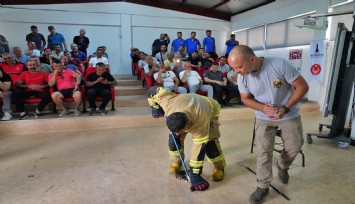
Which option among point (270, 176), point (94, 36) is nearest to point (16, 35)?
point (94, 36)

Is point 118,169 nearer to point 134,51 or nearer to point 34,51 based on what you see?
point 34,51

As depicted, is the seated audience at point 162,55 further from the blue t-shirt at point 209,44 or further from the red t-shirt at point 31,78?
the red t-shirt at point 31,78

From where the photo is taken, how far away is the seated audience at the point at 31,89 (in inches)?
161

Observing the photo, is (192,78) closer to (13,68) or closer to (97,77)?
(97,77)

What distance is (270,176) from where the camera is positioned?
6.00 feet

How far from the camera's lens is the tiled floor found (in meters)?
1.94

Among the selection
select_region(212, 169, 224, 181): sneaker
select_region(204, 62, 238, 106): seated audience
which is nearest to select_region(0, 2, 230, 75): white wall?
select_region(204, 62, 238, 106): seated audience

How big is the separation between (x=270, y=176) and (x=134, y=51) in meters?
6.26

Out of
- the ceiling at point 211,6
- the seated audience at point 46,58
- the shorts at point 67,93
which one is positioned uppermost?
the ceiling at point 211,6

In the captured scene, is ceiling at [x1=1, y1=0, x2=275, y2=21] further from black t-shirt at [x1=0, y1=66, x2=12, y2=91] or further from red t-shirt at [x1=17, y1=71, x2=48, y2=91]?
black t-shirt at [x1=0, y1=66, x2=12, y2=91]

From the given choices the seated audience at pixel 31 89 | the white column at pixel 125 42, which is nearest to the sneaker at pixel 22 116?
the seated audience at pixel 31 89

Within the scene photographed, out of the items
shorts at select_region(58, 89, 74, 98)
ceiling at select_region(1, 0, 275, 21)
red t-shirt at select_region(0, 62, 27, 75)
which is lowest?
shorts at select_region(58, 89, 74, 98)

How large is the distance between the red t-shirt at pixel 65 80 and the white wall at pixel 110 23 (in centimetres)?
401

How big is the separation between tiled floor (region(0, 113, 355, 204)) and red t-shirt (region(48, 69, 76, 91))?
43.1 inches
